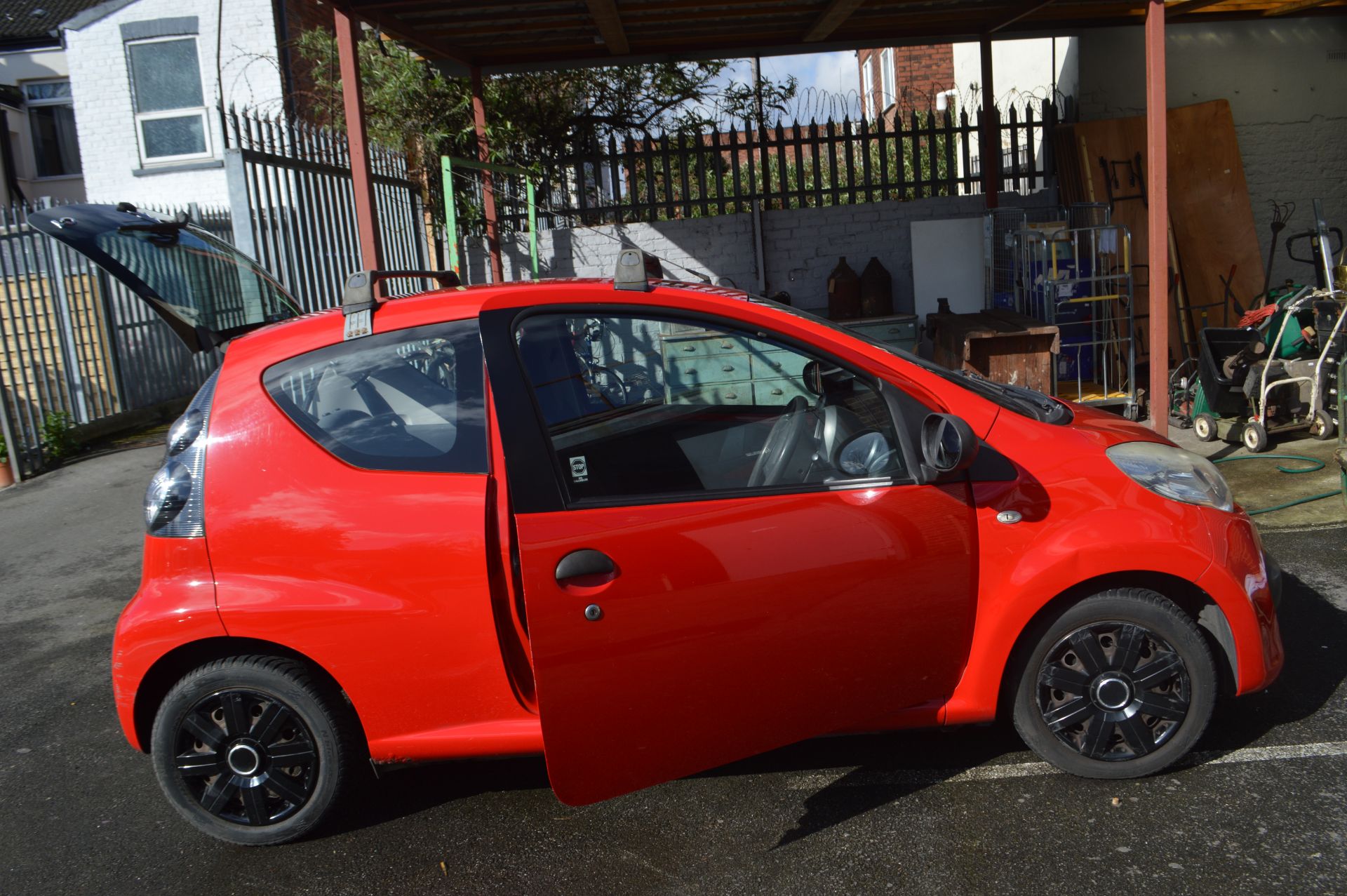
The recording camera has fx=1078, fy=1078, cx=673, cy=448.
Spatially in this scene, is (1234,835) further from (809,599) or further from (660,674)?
(660,674)

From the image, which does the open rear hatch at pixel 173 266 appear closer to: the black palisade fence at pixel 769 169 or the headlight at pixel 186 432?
the headlight at pixel 186 432

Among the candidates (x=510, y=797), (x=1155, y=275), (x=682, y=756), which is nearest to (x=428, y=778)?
(x=510, y=797)

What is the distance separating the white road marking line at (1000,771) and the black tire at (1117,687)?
6.4 inches

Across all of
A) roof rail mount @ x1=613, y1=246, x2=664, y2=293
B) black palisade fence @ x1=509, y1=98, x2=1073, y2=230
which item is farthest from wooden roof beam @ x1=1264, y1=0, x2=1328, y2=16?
roof rail mount @ x1=613, y1=246, x2=664, y2=293

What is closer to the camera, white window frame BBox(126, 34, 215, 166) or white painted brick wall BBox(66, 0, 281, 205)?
white painted brick wall BBox(66, 0, 281, 205)

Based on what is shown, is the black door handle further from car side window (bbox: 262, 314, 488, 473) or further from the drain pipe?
the drain pipe

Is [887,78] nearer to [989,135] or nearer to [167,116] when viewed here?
[989,135]

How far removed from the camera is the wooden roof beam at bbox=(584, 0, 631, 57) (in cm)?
796

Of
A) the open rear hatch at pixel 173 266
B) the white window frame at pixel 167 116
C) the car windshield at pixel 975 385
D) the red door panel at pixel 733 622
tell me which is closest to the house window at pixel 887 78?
the white window frame at pixel 167 116

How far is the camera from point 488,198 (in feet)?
36.6

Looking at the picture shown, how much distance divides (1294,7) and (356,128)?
8.78m

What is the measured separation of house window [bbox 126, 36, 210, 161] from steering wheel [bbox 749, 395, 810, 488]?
1461cm

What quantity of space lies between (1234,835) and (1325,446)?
5.16 metres

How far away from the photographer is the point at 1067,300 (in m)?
8.12
